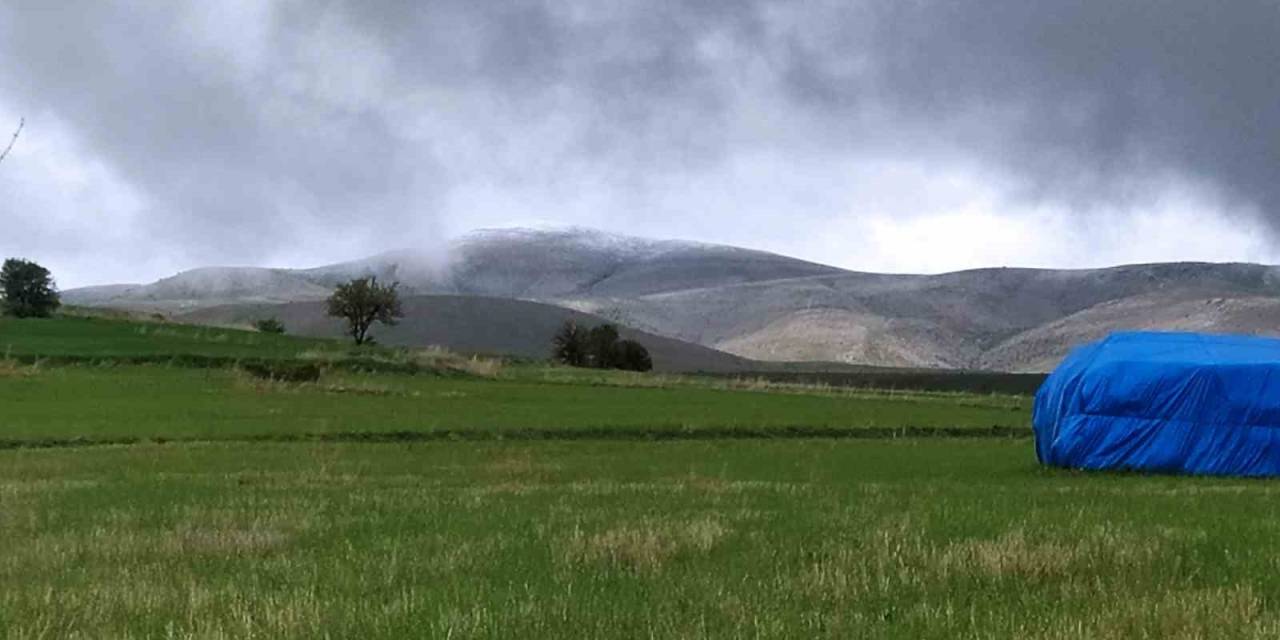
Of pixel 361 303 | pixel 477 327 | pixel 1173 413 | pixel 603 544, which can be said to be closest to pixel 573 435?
pixel 1173 413

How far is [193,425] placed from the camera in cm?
4200

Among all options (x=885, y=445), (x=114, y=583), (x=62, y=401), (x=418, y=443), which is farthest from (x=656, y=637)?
(x=62, y=401)

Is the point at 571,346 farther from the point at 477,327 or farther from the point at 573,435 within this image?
the point at 573,435

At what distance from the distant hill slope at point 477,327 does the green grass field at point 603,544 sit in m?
123

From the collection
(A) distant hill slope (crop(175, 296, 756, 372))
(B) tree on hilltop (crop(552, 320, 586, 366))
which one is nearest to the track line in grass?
(B) tree on hilltop (crop(552, 320, 586, 366))

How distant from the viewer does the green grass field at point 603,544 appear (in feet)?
26.6

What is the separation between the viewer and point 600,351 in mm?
123375

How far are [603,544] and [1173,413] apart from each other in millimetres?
22929

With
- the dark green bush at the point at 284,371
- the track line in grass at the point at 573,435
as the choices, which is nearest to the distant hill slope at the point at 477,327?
the dark green bush at the point at 284,371

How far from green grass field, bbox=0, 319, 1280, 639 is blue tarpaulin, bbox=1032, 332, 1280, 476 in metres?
1.97

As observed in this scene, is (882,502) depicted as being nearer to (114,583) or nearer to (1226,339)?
(114,583)

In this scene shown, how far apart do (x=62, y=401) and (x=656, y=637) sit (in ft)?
154

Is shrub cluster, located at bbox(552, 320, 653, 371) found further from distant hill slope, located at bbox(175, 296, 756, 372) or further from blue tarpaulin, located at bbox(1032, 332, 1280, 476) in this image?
blue tarpaulin, located at bbox(1032, 332, 1280, 476)

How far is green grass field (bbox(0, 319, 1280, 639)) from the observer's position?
26.6 feet
